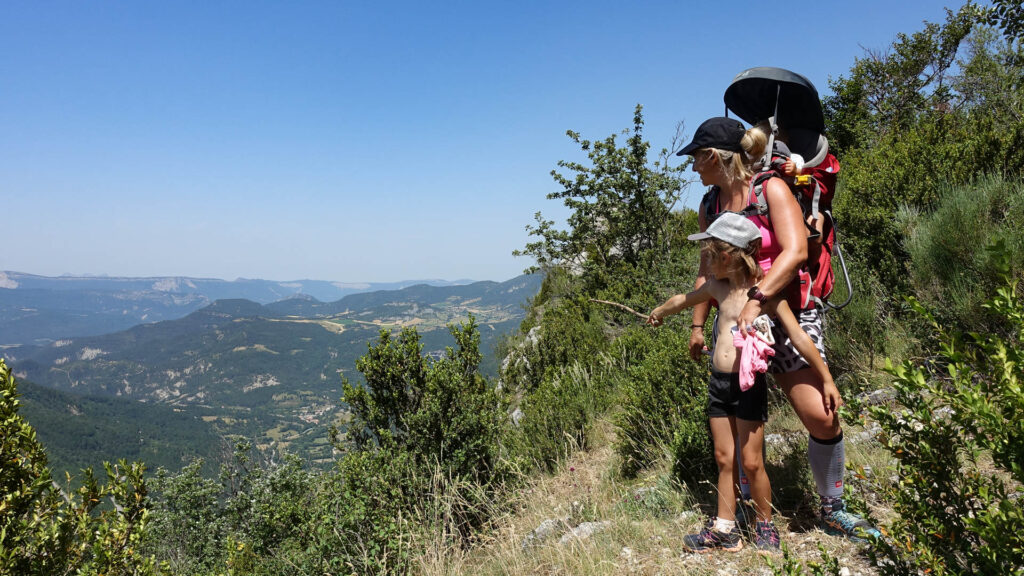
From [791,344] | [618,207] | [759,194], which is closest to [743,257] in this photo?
[759,194]

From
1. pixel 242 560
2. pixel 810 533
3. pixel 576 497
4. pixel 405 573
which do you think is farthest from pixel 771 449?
pixel 242 560

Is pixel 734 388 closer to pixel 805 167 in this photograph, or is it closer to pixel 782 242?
pixel 782 242

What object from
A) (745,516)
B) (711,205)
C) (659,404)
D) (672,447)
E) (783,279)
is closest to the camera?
(783,279)

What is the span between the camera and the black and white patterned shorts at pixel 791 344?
2.03 meters

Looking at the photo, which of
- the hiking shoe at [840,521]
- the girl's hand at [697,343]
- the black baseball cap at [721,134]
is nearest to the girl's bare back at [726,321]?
the girl's hand at [697,343]

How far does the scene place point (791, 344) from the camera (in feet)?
6.70

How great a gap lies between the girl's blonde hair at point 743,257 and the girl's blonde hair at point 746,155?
1.12 feet

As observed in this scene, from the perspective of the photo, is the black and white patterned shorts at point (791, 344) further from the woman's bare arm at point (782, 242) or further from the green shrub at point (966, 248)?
the green shrub at point (966, 248)

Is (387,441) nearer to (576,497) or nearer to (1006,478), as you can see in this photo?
(576,497)

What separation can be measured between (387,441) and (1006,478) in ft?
13.1

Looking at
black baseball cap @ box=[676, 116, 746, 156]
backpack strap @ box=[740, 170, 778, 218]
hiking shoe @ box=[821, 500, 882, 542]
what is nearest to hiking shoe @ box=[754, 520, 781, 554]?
hiking shoe @ box=[821, 500, 882, 542]

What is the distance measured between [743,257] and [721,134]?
0.58 metres

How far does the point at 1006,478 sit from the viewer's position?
2.25 metres

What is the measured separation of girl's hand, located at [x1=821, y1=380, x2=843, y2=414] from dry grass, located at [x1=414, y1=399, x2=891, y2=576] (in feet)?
0.71
